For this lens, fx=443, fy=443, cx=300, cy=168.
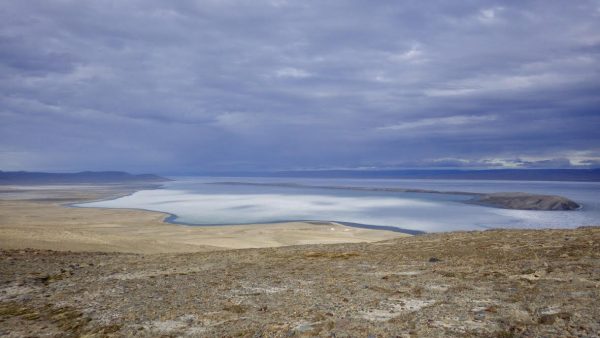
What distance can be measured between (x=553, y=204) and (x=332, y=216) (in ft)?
86.8

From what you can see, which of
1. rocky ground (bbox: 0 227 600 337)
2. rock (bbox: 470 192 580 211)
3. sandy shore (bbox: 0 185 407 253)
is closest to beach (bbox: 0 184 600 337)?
rocky ground (bbox: 0 227 600 337)

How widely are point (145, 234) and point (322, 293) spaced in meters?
23.9

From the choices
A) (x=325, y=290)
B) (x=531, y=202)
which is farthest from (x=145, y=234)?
(x=531, y=202)

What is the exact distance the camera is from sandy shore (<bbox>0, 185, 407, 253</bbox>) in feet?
63.7

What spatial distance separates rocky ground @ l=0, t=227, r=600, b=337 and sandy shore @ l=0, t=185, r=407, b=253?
608 centimetres

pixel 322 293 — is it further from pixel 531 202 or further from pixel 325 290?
pixel 531 202

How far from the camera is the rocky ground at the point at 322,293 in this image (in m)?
6.55

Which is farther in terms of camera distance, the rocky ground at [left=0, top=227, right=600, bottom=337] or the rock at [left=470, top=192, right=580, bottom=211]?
the rock at [left=470, top=192, right=580, bottom=211]

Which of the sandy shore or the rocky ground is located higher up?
the rocky ground

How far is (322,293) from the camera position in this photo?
27.9 ft

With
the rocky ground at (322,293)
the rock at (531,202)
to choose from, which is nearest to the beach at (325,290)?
the rocky ground at (322,293)

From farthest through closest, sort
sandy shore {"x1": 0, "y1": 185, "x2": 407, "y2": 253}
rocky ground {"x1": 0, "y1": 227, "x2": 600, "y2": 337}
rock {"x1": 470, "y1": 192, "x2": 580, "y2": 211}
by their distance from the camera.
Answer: rock {"x1": 470, "y1": 192, "x2": 580, "y2": 211}, sandy shore {"x1": 0, "y1": 185, "x2": 407, "y2": 253}, rocky ground {"x1": 0, "y1": 227, "x2": 600, "y2": 337}

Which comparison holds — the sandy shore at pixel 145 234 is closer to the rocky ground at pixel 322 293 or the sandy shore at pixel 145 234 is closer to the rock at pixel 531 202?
the rocky ground at pixel 322 293

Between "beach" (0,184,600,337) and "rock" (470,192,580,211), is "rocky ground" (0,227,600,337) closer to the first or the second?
"beach" (0,184,600,337)
